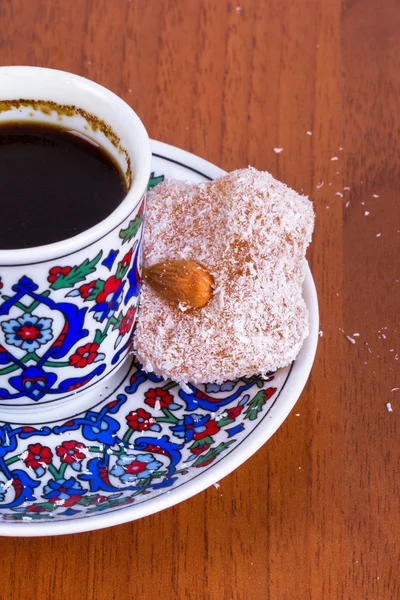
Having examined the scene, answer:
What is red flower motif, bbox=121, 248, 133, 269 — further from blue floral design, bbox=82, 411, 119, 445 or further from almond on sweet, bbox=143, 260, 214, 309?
blue floral design, bbox=82, 411, 119, 445

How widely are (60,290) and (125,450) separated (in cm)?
21

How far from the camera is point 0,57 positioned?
126 cm

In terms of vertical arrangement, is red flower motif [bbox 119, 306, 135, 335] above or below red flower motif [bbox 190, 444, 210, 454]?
above

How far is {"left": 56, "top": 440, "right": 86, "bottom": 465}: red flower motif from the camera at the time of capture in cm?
77

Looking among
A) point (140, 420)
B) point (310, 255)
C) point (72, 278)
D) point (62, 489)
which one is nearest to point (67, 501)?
point (62, 489)

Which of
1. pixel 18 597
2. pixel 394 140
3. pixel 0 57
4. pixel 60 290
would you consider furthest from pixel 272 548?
pixel 0 57

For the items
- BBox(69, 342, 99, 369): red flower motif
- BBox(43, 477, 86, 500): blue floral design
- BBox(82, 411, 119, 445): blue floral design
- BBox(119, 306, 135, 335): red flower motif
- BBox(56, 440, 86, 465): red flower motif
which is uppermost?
BBox(119, 306, 135, 335): red flower motif

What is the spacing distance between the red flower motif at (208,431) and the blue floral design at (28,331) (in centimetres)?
19

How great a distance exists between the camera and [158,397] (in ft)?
2.69

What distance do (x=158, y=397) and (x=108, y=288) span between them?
0.54ft

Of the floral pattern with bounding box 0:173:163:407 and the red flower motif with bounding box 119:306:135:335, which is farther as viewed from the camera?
the red flower motif with bounding box 119:306:135:335

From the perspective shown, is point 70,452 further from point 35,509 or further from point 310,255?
point 310,255

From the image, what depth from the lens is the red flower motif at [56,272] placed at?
646 mm

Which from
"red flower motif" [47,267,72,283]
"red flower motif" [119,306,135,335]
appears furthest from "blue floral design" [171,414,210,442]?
"red flower motif" [47,267,72,283]
